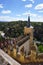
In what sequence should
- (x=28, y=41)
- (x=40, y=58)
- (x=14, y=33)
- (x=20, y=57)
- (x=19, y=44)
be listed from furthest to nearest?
(x=14, y=33), (x=28, y=41), (x=19, y=44), (x=40, y=58), (x=20, y=57)

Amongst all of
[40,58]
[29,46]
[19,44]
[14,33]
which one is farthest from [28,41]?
[14,33]

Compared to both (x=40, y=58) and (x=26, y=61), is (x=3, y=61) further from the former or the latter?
(x=40, y=58)

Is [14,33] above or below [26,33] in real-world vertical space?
below

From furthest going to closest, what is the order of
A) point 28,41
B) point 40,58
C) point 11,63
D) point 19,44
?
1. point 28,41
2. point 19,44
3. point 40,58
4. point 11,63

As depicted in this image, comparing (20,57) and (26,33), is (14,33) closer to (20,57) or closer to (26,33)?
(26,33)

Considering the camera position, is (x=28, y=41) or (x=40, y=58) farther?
(x=28, y=41)

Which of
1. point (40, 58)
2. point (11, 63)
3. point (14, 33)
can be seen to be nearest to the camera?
point (11, 63)

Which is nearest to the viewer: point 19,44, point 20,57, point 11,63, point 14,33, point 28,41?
point 11,63

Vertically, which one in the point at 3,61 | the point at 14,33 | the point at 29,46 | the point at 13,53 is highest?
the point at 3,61

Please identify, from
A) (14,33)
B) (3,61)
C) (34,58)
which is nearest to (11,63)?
(3,61)
